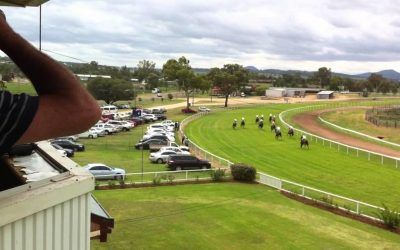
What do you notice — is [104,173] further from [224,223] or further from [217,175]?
[224,223]

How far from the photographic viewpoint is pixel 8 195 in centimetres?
451

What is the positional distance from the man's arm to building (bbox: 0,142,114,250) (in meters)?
1.48

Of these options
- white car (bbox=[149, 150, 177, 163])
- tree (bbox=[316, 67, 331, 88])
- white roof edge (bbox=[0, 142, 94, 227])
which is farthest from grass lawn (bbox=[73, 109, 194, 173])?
tree (bbox=[316, 67, 331, 88])

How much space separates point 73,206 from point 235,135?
44335mm

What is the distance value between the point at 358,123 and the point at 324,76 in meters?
134

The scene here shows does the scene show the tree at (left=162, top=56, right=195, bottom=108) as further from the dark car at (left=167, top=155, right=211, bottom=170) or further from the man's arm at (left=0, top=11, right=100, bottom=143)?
the man's arm at (left=0, top=11, right=100, bottom=143)

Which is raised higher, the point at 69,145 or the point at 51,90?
the point at 51,90

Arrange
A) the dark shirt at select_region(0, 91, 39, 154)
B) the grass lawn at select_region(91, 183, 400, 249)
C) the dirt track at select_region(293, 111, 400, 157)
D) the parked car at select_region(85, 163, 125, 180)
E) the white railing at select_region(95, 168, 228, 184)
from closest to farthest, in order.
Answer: the dark shirt at select_region(0, 91, 39, 154)
the grass lawn at select_region(91, 183, 400, 249)
the white railing at select_region(95, 168, 228, 184)
the parked car at select_region(85, 163, 125, 180)
the dirt track at select_region(293, 111, 400, 157)

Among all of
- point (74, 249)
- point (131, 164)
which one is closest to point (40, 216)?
point (74, 249)

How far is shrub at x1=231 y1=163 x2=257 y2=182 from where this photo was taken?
26297 mm

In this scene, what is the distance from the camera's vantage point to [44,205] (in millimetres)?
4656

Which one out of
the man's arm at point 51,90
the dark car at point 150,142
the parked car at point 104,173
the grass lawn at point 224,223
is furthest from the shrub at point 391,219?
the dark car at point 150,142

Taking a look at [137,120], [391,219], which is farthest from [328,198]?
[137,120]

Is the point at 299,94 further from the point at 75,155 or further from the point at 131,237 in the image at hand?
the point at 131,237
